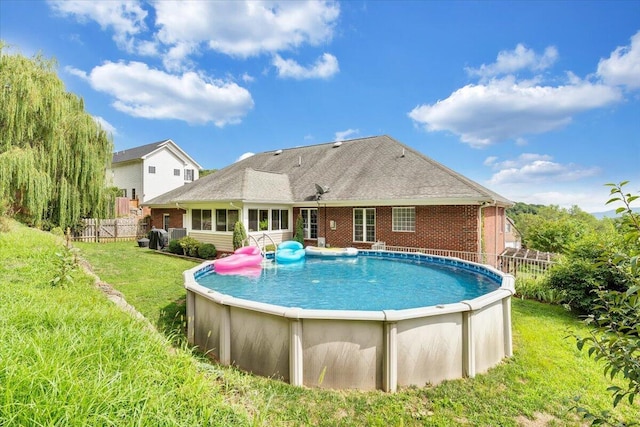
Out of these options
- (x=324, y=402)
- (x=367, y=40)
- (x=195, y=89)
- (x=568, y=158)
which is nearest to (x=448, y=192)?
(x=367, y=40)

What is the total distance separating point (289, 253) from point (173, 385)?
1035cm

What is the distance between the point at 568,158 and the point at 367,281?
607 inches

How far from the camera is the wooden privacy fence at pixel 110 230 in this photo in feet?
65.7

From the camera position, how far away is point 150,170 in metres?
29.4

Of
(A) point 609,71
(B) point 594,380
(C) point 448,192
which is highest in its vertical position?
(A) point 609,71

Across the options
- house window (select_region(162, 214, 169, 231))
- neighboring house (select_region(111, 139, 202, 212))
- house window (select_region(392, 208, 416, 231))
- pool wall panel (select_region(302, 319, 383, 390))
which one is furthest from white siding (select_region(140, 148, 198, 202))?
pool wall panel (select_region(302, 319, 383, 390))

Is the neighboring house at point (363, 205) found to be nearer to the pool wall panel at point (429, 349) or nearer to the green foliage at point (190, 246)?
the green foliage at point (190, 246)

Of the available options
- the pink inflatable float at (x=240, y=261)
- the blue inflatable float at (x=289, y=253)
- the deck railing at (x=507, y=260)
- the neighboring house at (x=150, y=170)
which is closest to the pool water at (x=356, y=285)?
the pink inflatable float at (x=240, y=261)

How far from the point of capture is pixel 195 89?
→ 18.0 metres

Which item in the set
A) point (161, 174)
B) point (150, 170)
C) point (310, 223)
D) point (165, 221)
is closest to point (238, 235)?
point (310, 223)

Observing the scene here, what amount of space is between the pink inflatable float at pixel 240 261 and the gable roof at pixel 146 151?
22748 mm

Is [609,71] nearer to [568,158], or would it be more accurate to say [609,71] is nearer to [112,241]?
[568,158]

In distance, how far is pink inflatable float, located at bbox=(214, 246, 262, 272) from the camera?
33.6 feet

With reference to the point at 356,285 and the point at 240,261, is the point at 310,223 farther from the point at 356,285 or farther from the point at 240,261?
the point at 356,285
